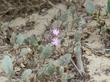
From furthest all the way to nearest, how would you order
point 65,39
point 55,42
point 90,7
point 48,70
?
point 90,7
point 65,39
point 55,42
point 48,70

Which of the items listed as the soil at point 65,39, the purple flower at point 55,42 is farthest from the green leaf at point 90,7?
the purple flower at point 55,42

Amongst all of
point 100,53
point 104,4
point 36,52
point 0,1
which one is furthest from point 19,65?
point 104,4

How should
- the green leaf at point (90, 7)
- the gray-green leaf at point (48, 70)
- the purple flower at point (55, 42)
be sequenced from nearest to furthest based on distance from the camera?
the gray-green leaf at point (48, 70)
the purple flower at point (55, 42)
the green leaf at point (90, 7)

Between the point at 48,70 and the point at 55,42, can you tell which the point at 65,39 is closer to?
the point at 55,42

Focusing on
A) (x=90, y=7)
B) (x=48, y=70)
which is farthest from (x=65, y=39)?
(x=48, y=70)

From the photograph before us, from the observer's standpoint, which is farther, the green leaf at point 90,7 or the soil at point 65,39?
the green leaf at point 90,7

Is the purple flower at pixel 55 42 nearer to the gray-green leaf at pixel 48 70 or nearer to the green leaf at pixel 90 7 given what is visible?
the gray-green leaf at pixel 48 70

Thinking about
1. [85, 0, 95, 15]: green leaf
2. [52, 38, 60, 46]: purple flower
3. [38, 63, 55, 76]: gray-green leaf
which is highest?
[85, 0, 95, 15]: green leaf

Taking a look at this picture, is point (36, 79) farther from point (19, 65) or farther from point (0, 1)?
point (0, 1)

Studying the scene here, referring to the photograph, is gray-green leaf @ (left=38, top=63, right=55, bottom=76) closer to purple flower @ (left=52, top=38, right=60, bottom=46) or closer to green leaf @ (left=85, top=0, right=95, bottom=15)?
purple flower @ (left=52, top=38, right=60, bottom=46)

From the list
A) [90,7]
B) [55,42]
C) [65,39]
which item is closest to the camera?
[55,42]

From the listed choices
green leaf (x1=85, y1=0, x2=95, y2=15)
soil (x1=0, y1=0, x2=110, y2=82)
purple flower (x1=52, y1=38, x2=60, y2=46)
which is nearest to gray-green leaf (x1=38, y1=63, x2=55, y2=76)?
soil (x1=0, y1=0, x2=110, y2=82)
